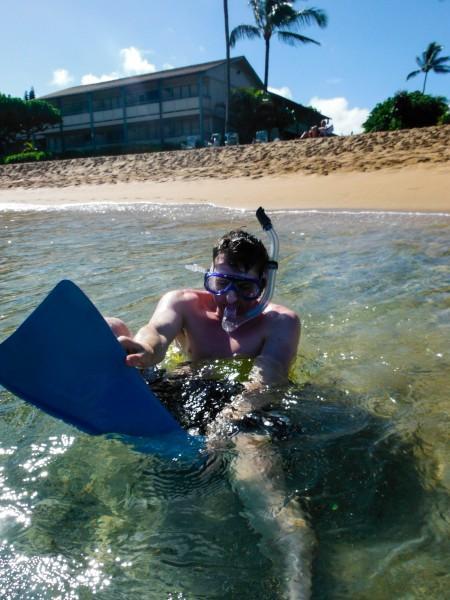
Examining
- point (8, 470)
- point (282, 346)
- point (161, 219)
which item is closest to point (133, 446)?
point (8, 470)

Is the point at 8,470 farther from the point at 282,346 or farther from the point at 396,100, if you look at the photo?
the point at 396,100

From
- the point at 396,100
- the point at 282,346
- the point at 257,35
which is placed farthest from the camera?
the point at 257,35

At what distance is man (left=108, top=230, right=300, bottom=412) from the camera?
256 cm

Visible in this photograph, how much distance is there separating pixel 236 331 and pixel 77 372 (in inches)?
36.1

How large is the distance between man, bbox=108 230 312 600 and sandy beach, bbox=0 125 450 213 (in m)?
7.72

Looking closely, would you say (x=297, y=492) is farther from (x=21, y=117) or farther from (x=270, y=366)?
(x=21, y=117)

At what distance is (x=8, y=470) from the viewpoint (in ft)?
6.61

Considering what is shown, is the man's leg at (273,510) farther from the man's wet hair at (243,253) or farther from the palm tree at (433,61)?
the palm tree at (433,61)

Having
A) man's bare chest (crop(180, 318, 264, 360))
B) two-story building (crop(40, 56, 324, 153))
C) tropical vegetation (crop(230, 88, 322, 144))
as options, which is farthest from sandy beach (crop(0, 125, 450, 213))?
two-story building (crop(40, 56, 324, 153))

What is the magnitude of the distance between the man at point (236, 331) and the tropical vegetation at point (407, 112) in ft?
77.4

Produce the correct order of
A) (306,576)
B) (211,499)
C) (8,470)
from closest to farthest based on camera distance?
(306,576) → (211,499) → (8,470)

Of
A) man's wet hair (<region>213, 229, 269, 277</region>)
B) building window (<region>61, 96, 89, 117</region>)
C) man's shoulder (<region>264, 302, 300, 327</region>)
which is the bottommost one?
man's shoulder (<region>264, 302, 300, 327</region>)

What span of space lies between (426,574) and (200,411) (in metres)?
1.05

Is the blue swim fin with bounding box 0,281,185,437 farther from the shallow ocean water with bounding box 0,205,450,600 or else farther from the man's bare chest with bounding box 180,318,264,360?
the man's bare chest with bounding box 180,318,264,360
